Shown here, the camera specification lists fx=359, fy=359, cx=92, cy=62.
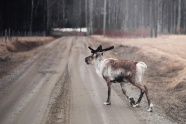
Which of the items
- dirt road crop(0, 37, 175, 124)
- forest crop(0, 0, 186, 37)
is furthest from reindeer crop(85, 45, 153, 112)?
forest crop(0, 0, 186, 37)

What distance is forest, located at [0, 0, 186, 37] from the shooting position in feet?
187

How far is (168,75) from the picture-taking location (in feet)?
53.0

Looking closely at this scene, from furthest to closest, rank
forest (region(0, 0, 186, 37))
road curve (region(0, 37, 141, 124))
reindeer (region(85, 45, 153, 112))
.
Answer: forest (region(0, 0, 186, 37)) → reindeer (region(85, 45, 153, 112)) → road curve (region(0, 37, 141, 124))

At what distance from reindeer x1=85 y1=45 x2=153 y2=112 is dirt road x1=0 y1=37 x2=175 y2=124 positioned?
62cm

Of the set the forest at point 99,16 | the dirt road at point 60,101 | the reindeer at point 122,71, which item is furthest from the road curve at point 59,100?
the forest at point 99,16

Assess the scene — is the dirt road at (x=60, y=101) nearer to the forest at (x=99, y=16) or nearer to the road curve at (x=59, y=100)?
the road curve at (x=59, y=100)

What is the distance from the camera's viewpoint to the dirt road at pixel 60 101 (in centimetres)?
909

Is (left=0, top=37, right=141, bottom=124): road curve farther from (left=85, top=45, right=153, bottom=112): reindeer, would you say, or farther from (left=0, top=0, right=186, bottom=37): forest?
(left=0, top=0, right=186, bottom=37): forest

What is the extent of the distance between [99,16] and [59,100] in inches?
3438

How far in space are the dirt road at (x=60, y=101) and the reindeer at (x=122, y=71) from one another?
2.02 ft

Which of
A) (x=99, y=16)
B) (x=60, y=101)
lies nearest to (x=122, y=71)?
(x=60, y=101)

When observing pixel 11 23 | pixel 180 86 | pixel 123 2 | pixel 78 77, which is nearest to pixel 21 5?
pixel 11 23

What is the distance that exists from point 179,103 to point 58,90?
4.28 meters

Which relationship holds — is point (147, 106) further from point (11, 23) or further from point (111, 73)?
point (11, 23)
